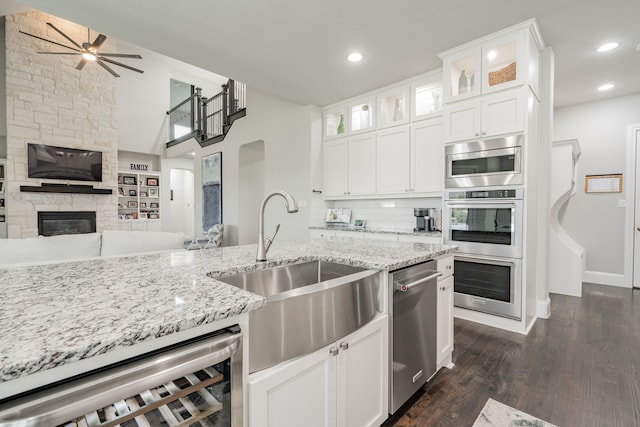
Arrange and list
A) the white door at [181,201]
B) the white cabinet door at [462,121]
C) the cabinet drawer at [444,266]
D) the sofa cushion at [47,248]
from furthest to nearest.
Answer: the white door at [181,201], the white cabinet door at [462,121], the sofa cushion at [47,248], the cabinet drawer at [444,266]

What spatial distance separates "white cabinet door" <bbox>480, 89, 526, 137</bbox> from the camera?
108 inches

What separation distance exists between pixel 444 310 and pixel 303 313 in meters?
1.35

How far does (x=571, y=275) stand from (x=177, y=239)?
4.88 meters

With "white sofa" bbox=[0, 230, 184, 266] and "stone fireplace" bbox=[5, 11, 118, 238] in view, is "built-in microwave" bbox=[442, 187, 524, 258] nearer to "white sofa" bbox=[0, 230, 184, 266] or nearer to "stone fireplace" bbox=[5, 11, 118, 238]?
"white sofa" bbox=[0, 230, 184, 266]

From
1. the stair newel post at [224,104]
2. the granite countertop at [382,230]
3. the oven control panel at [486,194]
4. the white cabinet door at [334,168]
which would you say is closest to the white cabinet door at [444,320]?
the oven control panel at [486,194]

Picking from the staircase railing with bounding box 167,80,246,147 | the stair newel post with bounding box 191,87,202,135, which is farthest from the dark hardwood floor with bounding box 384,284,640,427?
the stair newel post with bounding box 191,87,202,135

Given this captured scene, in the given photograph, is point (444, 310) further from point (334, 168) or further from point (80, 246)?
point (334, 168)

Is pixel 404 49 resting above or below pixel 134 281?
above

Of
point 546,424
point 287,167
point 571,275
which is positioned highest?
point 287,167

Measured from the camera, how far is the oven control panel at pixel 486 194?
2799mm

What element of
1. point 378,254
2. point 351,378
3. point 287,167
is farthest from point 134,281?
point 287,167

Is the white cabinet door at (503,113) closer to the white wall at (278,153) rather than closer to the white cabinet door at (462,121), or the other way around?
the white cabinet door at (462,121)

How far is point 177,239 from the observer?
296cm

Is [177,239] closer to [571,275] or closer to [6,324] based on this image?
[6,324]
